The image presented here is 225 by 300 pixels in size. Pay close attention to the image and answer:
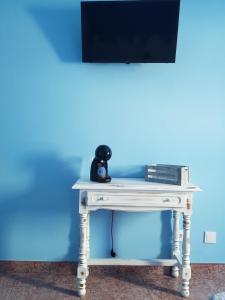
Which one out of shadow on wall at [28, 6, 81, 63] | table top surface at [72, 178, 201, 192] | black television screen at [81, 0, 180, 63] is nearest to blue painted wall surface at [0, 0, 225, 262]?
shadow on wall at [28, 6, 81, 63]

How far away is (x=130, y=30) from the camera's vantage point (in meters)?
1.93

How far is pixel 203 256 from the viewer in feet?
7.00

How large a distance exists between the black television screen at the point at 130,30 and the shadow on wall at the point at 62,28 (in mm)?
150

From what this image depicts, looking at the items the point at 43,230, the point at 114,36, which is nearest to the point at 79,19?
the point at 114,36

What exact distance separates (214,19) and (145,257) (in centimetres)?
181

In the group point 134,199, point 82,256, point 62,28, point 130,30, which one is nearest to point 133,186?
point 134,199

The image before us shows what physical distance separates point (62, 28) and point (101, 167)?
1.06 meters

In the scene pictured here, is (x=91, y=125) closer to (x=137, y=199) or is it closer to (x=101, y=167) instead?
(x=101, y=167)

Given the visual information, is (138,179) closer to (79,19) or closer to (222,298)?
Answer: (222,298)

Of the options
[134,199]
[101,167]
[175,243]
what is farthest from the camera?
[175,243]

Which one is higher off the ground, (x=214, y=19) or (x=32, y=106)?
(x=214, y=19)

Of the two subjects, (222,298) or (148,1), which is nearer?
(222,298)

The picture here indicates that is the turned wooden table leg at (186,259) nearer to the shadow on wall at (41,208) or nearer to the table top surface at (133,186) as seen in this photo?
the table top surface at (133,186)

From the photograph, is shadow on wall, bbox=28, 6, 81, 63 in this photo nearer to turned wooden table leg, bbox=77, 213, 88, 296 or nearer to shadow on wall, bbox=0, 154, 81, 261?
shadow on wall, bbox=0, 154, 81, 261
